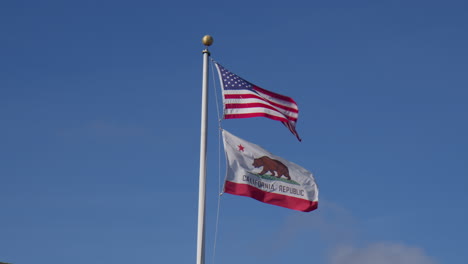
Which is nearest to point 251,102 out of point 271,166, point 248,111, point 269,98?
point 248,111

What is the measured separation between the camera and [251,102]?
3073 centimetres

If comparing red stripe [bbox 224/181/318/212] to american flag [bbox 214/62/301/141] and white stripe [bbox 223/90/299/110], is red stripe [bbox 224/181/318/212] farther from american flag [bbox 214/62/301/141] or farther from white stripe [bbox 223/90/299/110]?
white stripe [bbox 223/90/299/110]

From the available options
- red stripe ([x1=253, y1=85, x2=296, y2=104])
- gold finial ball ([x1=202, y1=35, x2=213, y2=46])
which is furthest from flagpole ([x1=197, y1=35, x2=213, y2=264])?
red stripe ([x1=253, y1=85, x2=296, y2=104])

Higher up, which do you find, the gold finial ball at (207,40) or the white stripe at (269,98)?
the gold finial ball at (207,40)

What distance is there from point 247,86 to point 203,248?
608cm

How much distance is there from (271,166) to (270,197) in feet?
3.43

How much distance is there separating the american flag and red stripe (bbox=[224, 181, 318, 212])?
2.27m

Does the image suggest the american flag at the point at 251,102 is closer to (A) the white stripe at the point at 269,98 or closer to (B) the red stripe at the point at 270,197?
(A) the white stripe at the point at 269,98

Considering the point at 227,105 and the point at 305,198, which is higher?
the point at 227,105

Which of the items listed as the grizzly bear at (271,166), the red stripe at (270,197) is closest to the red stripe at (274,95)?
the grizzly bear at (271,166)

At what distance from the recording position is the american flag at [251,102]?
30375mm

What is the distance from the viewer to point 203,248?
2772cm

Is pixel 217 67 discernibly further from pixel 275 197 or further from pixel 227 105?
pixel 275 197

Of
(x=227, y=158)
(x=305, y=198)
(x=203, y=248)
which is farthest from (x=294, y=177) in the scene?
(x=203, y=248)
